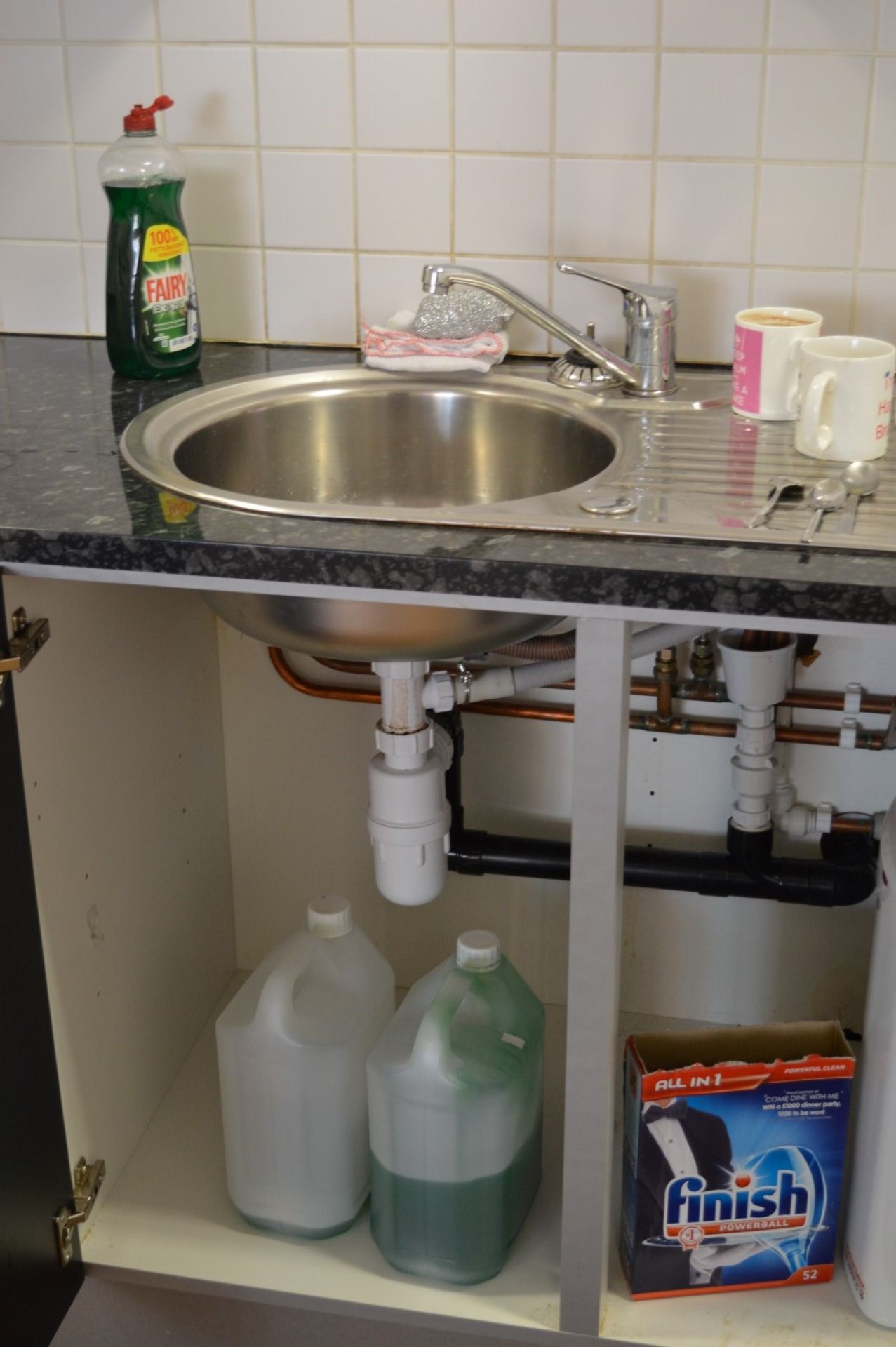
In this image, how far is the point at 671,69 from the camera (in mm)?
1469

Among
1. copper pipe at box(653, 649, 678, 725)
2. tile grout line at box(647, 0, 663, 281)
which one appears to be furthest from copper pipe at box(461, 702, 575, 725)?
tile grout line at box(647, 0, 663, 281)

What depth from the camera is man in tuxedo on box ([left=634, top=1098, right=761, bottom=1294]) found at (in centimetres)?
141

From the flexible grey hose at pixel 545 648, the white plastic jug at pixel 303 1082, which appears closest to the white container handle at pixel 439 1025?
the white plastic jug at pixel 303 1082

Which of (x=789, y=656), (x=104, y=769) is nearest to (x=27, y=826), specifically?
(x=104, y=769)

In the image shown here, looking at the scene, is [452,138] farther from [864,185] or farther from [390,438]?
[864,185]

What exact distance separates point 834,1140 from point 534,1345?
0.35 metres

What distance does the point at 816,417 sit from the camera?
127 cm

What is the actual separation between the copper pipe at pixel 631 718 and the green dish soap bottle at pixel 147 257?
0.39 meters

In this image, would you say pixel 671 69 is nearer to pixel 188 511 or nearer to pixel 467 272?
pixel 467 272

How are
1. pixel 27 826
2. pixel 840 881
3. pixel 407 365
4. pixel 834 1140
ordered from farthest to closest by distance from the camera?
pixel 840 881
pixel 407 365
pixel 834 1140
pixel 27 826

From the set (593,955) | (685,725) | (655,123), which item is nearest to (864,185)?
(655,123)

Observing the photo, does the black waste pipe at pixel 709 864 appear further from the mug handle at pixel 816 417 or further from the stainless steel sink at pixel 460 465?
the mug handle at pixel 816 417

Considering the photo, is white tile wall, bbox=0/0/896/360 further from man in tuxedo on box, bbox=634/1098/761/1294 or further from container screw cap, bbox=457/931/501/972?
man in tuxedo on box, bbox=634/1098/761/1294

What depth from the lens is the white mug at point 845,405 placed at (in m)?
1.24
